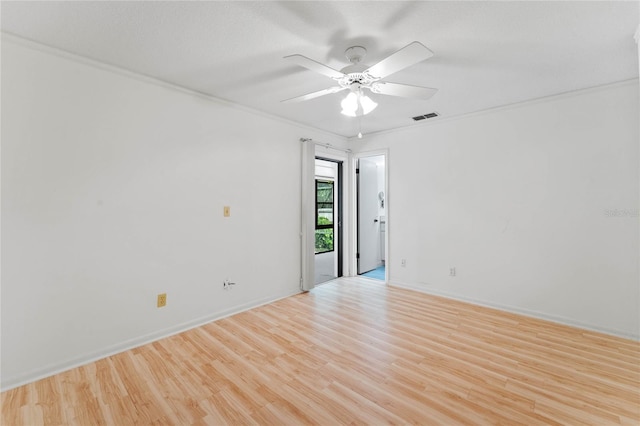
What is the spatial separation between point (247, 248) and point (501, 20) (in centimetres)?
316

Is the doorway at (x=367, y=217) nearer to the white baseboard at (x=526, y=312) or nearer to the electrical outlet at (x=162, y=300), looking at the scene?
the white baseboard at (x=526, y=312)

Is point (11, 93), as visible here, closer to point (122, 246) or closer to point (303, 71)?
point (122, 246)

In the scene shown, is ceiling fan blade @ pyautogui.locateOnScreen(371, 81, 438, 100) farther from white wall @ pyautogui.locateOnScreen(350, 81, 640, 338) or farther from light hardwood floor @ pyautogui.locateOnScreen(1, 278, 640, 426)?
light hardwood floor @ pyautogui.locateOnScreen(1, 278, 640, 426)

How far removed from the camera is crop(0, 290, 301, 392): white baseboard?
1.97m

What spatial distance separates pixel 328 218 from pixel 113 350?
4662 millimetres

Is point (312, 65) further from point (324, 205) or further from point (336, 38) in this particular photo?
point (324, 205)

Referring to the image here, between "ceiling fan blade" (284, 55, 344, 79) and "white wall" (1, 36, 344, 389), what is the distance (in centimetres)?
161

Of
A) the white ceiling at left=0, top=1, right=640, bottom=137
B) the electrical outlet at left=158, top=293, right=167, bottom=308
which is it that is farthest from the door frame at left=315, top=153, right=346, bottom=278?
the electrical outlet at left=158, top=293, right=167, bottom=308

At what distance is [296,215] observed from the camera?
13.4 feet

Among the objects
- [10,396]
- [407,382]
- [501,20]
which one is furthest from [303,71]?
[10,396]

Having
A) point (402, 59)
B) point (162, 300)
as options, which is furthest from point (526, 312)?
point (162, 300)

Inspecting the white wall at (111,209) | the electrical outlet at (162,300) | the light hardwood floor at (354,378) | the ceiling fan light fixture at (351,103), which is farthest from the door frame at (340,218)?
the electrical outlet at (162,300)

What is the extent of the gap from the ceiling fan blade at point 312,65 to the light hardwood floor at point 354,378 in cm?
220

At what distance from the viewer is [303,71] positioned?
2484 mm
